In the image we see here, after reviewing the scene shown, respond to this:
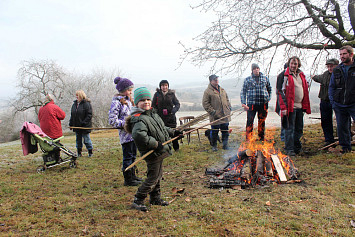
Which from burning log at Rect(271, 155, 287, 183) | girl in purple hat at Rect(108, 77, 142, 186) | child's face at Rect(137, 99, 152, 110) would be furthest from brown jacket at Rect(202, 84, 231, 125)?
child's face at Rect(137, 99, 152, 110)

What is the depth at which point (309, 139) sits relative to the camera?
28.1 feet

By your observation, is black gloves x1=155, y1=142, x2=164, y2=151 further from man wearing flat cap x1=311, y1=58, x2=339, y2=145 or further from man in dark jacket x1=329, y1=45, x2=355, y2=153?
man wearing flat cap x1=311, y1=58, x2=339, y2=145

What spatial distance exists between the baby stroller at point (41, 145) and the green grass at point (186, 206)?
0.65m

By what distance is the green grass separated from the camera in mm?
3220

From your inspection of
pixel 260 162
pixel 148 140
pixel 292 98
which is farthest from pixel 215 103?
pixel 148 140

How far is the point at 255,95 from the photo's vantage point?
7.56 metres

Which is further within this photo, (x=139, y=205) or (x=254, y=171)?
(x=254, y=171)

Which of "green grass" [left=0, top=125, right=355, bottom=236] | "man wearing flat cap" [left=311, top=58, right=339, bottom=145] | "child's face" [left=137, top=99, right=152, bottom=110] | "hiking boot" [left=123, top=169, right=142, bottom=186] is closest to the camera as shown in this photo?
"green grass" [left=0, top=125, right=355, bottom=236]

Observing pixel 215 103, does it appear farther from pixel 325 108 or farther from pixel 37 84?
pixel 37 84

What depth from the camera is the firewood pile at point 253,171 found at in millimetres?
4836

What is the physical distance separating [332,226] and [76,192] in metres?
4.36

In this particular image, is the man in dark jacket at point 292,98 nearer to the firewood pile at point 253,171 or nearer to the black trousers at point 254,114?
the black trousers at point 254,114

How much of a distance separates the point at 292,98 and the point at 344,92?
112 centimetres

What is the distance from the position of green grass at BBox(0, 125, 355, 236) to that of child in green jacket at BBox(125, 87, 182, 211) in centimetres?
24
